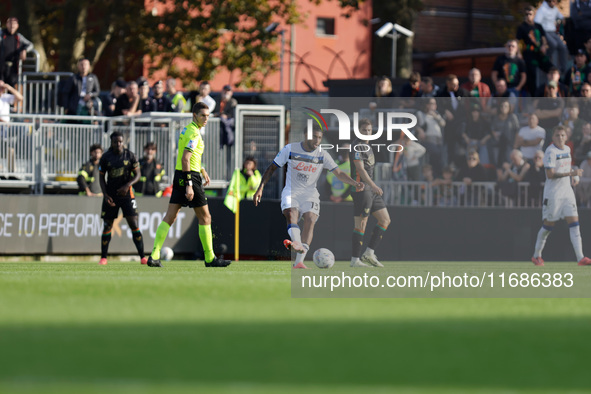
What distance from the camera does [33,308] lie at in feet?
32.3

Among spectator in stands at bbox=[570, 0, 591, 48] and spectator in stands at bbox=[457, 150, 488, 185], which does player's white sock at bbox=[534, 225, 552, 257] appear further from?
spectator in stands at bbox=[570, 0, 591, 48]

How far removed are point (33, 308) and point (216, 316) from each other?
1.62m

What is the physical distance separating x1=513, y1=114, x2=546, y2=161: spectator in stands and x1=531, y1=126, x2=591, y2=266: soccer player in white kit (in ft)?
1.98

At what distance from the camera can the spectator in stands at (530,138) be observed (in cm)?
1831

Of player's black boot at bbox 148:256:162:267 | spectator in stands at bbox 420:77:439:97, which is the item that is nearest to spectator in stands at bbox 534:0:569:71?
spectator in stands at bbox 420:77:439:97

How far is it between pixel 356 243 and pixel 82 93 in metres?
8.83

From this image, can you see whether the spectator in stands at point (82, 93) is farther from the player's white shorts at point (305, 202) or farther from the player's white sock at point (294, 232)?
the player's white sock at point (294, 232)

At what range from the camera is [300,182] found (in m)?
15.6

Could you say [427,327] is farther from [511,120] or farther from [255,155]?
[255,155]

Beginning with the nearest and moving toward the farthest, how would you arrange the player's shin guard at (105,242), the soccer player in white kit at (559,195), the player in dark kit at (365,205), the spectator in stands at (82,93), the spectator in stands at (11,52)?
the player in dark kit at (365,205) → the soccer player in white kit at (559,195) → the player's shin guard at (105,242) → the spectator in stands at (82,93) → the spectator in stands at (11,52)

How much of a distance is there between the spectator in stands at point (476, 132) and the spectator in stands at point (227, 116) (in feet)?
18.4

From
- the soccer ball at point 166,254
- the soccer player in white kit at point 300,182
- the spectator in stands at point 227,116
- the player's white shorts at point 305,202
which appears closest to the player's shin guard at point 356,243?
the soccer player in white kit at point 300,182

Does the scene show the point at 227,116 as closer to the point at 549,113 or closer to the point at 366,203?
the point at 549,113

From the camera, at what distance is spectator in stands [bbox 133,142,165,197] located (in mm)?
21922
